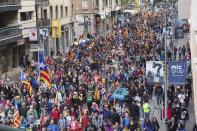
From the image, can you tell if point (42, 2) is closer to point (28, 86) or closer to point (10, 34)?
point (10, 34)

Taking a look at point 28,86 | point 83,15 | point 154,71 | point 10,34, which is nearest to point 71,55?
point 10,34

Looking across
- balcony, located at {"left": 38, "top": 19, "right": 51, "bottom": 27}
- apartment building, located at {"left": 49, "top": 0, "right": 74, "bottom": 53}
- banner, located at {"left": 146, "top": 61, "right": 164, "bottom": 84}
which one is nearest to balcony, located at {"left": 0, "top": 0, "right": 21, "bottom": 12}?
balcony, located at {"left": 38, "top": 19, "right": 51, "bottom": 27}

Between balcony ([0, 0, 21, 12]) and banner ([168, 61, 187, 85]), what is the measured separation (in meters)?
21.9

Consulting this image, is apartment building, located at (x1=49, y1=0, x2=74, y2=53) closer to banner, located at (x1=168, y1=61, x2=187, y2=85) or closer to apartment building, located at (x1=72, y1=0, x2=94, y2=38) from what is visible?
apartment building, located at (x1=72, y1=0, x2=94, y2=38)

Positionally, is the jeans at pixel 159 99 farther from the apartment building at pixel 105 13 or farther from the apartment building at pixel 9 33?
the apartment building at pixel 105 13

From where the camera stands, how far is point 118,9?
3981 inches

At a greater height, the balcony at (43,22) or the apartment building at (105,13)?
the balcony at (43,22)

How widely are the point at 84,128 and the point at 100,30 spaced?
64.8m

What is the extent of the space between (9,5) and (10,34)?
7.58 ft

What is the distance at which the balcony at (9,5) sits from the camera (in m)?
42.3

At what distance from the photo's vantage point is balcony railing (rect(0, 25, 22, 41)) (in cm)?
4169

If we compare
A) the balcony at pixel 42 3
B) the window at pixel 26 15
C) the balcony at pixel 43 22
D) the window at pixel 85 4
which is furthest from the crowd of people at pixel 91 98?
the window at pixel 85 4

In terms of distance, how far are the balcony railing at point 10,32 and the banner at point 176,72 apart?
20749mm

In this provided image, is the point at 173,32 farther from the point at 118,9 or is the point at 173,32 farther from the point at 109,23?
the point at 118,9
